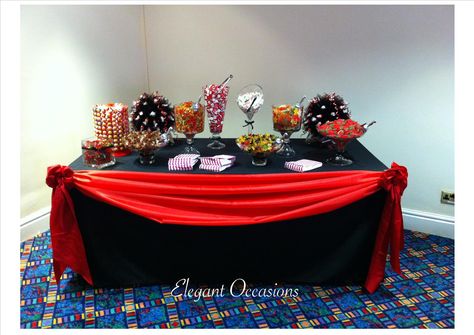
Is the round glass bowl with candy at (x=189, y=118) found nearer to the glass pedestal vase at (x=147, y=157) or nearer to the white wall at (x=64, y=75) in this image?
the glass pedestal vase at (x=147, y=157)

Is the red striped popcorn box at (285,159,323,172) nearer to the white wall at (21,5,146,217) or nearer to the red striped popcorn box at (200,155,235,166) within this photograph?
the red striped popcorn box at (200,155,235,166)

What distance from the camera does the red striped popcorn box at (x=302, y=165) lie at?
2.27 meters

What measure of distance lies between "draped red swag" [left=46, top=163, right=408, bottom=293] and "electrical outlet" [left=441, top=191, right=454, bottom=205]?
37.2 inches

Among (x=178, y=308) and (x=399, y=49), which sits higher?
(x=399, y=49)

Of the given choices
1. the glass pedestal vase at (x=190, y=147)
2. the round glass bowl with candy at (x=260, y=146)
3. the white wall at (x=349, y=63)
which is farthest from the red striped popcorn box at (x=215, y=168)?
the white wall at (x=349, y=63)

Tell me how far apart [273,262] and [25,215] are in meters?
1.66

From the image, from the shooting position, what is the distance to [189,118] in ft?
8.21

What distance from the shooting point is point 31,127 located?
2.91 meters

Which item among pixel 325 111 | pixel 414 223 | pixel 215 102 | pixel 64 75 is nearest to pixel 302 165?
pixel 325 111

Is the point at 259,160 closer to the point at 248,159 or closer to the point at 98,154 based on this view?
the point at 248,159

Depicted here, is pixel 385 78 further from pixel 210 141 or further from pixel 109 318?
pixel 109 318

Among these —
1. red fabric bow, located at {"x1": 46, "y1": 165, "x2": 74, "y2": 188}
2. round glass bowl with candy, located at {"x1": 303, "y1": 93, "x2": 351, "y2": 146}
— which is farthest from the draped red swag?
round glass bowl with candy, located at {"x1": 303, "y1": 93, "x2": 351, "y2": 146}

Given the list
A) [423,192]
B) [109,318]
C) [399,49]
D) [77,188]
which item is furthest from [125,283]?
[399,49]

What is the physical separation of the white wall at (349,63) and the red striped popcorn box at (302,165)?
96 centimetres
